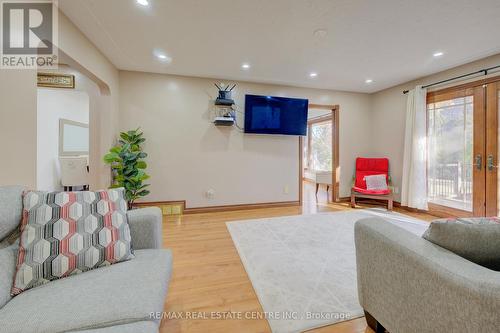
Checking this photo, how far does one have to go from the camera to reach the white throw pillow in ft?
13.7

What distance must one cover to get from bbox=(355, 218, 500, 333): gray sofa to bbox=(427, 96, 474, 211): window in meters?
Answer: 3.26

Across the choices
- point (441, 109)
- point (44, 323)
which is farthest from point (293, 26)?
point (441, 109)

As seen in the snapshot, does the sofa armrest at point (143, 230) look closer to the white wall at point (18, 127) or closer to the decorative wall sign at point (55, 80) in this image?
the white wall at point (18, 127)

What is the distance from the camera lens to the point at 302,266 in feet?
6.65

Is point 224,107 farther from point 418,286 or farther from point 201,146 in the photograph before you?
point 418,286

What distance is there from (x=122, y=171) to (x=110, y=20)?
1855 millimetres

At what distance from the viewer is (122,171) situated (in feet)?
10.1

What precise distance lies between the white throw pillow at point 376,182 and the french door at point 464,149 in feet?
2.24

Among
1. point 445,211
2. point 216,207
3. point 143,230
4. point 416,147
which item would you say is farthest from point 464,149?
point 143,230

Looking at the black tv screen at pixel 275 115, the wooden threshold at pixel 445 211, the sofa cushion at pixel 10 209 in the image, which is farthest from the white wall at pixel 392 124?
the sofa cushion at pixel 10 209

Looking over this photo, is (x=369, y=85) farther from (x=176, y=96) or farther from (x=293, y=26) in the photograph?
(x=176, y=96)

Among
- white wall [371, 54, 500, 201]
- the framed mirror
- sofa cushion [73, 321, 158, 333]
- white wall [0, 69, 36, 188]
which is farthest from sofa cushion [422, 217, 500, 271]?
the framed mirror

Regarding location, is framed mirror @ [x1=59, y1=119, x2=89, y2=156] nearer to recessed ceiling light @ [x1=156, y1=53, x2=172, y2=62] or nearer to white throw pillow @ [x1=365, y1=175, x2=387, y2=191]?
recessed ceiling light @ [x1=156, y1=53, x2=172, y2=62]

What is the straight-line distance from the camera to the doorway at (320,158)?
15.4 feet
